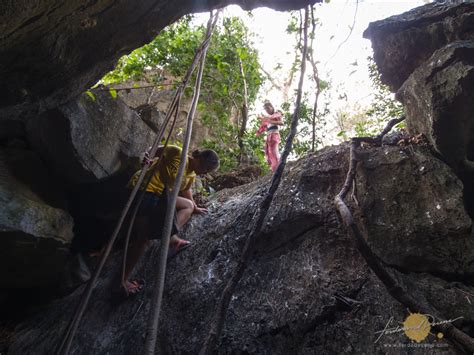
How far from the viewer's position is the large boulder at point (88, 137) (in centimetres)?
384

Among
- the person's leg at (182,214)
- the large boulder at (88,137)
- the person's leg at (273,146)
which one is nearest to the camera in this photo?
the large boulder at (88,137)

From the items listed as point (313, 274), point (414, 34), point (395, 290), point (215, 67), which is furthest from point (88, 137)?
point (215, 67)

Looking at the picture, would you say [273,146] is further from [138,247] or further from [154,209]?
[138,247]

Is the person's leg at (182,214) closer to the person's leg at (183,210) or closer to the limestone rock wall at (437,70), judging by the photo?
the person's leg at (183,210)

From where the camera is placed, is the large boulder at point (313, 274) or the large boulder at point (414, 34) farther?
the large boulder at point (414, 34)

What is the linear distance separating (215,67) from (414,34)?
18.4 ft

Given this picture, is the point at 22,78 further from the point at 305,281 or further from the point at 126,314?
the point at 305,281

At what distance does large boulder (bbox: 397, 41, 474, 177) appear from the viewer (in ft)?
9.55

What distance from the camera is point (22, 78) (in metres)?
2.74

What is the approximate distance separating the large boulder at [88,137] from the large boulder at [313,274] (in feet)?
5.20

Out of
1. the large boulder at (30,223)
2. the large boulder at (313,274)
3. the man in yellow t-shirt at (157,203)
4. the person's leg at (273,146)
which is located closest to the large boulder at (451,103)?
the large boulder at (313,274)

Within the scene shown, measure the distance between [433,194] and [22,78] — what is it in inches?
160

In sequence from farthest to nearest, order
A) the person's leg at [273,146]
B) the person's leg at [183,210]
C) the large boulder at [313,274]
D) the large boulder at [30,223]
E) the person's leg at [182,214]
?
1. the person's leg at [273,146]
2. the person's leg at [183,210]
3. the person's leg at [182,214]
4. the large boulder at [30,223]
5. the large boulder at [313,274]

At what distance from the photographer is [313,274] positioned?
9.75ft
